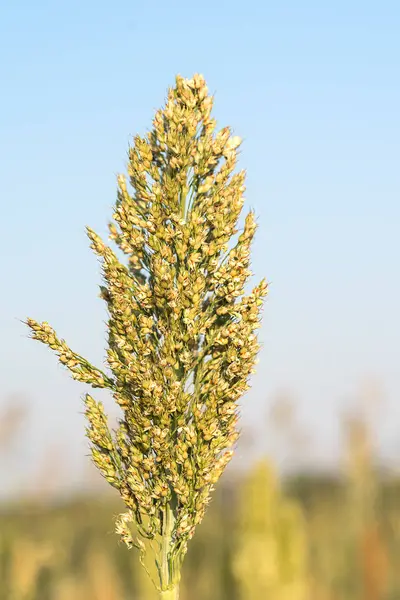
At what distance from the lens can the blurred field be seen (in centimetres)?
2116

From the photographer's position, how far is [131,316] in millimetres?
11727

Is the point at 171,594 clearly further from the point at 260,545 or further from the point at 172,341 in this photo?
the point at 260,545

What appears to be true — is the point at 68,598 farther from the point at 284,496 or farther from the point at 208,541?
the point at 284,496

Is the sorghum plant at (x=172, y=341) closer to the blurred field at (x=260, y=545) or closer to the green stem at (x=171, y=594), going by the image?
the green stem at (x=171, y=594)

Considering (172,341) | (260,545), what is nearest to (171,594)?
(172,341)

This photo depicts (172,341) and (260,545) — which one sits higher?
(172,341)

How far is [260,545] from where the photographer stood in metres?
21.4

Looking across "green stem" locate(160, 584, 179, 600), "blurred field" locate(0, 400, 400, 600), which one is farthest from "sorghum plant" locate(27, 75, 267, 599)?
"blurred field" locate(0, 400, 400, 600)

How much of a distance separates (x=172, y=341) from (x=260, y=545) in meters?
11.2

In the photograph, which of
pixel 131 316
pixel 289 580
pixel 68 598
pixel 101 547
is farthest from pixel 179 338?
pixel 101 547

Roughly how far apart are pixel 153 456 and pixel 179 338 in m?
1.61

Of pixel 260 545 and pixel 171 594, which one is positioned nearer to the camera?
pixel 171 594

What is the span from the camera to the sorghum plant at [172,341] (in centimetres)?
1171

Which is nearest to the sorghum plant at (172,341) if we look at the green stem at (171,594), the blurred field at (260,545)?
the green stem at (171,594)
